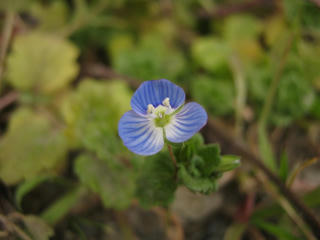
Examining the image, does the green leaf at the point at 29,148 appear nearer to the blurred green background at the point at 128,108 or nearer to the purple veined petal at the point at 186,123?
the blurred green background at the point at 128,108

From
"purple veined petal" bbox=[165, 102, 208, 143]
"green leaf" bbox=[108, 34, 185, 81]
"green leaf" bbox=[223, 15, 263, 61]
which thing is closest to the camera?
"purple veined petal" bbox=[165, 102, 208, 143]

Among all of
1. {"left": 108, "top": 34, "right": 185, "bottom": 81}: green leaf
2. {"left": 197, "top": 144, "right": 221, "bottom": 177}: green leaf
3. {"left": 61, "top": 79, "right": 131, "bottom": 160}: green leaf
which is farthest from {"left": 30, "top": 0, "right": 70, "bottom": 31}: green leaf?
{"left": 197, "top": 144, "right": 221, "bottom": 177}: green leaf

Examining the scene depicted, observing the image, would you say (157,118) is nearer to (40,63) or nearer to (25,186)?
(25,186)

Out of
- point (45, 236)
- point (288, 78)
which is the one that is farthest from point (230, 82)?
point (45, 236)

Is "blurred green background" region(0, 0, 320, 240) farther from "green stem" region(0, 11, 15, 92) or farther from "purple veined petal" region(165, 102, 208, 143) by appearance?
"purple veined petal" region(165, 102, 208, 143)

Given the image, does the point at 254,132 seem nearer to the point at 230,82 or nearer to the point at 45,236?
the point at 230,82

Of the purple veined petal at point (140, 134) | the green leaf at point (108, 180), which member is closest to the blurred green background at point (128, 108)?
the green leaf at point (108, 180)
